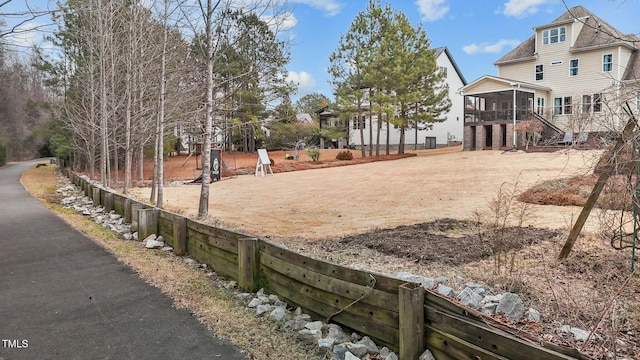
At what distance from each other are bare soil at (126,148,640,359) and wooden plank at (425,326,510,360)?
2.72 feet

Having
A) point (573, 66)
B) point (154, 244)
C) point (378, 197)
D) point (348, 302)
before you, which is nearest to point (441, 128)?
point (573, 66)

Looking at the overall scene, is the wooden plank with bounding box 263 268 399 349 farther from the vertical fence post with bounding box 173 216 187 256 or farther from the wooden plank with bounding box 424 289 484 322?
the vertical fence post with bounding box 173 216 187 256

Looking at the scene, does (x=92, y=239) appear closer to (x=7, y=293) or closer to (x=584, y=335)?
(x=7, y=293)

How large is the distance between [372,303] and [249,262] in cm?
183

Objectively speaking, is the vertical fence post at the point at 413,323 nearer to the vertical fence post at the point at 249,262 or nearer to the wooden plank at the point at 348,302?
the wooden plank at the point at 348,302

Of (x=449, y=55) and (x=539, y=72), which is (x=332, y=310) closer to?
(x=539, y=72)

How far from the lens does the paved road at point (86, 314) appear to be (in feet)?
11.4

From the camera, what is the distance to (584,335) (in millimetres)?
3180

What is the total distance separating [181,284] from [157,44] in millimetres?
9621

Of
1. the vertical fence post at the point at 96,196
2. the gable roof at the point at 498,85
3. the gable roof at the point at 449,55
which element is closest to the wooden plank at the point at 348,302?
the vertical fence post at the point at 96,196

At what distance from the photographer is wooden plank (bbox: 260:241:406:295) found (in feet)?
10.7

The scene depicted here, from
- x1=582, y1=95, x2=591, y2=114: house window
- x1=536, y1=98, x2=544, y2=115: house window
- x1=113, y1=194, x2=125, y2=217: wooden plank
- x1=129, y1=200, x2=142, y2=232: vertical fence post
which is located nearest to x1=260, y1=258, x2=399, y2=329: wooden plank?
x1=582, y1=95, x2=591, y2=114: house window

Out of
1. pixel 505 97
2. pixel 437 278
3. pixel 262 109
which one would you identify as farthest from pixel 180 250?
pixel 505 97

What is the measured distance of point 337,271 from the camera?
3.71 metres
